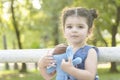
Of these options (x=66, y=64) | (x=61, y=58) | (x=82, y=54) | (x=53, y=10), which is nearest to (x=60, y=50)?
(x=61, y=58)

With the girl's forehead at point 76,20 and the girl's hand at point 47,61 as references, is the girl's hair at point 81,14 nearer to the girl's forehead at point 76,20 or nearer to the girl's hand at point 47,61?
the girl's forehead at point 76,20

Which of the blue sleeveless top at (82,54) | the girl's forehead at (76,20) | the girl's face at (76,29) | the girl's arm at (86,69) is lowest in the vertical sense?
the girl's arm at (86,69)

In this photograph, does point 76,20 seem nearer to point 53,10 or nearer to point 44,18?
point 53,10

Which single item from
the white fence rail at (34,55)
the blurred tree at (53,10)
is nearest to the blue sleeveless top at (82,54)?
the white fence rail at (34,55)

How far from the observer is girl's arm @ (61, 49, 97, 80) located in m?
2.63

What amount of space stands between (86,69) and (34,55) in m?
0.61

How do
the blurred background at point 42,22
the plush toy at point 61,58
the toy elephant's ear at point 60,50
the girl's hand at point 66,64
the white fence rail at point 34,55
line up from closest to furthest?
the girl's hand at point 66,64 → the plush toy at point 61,58 → the toy elephant's ear at point 60,50 → the white fence rail at point 34,55 → the blurred background at point 42,22

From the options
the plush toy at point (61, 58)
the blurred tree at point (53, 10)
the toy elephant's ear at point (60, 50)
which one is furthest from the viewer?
the blurred tree at point (53, 10)

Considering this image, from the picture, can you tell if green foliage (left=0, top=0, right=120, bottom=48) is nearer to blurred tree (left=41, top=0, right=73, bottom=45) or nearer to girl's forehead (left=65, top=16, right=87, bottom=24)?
blurred tree (left=41, top=0, right=73, bottom=45)

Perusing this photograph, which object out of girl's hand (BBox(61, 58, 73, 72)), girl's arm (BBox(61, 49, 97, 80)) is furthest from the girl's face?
girl's hand (BBox(61, 58, 73, 72))

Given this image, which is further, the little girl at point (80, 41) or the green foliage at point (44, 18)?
the green foliage at point (44, 18)

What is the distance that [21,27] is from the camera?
1260 inches

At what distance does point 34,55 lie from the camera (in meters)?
3.19

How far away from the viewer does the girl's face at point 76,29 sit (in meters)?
2.80
